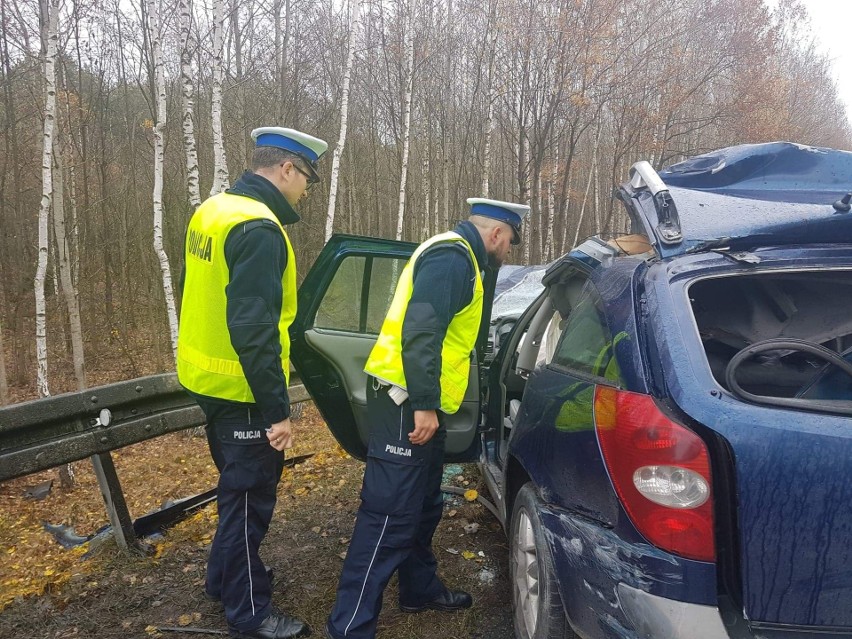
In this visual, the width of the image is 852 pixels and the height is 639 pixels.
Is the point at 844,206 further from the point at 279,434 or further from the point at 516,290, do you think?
the point at 516,290

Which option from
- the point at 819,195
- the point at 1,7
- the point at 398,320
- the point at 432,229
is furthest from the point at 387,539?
Answer: the point at 432,229

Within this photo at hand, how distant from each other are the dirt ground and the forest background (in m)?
5.06

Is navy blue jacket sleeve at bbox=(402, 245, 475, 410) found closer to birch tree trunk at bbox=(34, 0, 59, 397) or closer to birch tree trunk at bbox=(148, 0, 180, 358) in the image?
birch tree trunk at bbox=(148, 0, 180, 358)

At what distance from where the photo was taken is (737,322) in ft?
6.97

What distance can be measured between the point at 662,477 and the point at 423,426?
3.43ft

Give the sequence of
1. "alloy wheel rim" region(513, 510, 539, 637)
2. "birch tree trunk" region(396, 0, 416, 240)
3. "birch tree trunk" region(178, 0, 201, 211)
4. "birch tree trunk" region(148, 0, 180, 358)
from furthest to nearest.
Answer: "birch tree trunk" region(396, 0, 416, 240)
"birch tree trunk" region(148, 0, 180, 358)
"birch tree trunk" region(178, 0, 201, 211)
"alloy wheel rim" region(513, 510, 539, 637)

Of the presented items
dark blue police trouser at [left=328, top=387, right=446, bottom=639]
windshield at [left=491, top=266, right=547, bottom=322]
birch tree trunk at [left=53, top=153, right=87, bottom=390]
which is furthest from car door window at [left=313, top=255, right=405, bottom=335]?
birch tree trunk at [left=53, top=153, right=87, bottom=390]

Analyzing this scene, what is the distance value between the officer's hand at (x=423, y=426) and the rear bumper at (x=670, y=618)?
1.00 m

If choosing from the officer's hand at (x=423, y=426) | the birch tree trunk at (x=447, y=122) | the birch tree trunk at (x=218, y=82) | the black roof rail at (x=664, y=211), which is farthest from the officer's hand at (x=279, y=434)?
the birch tree trunk at (x=447, y=122)

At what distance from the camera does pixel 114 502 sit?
3062mm

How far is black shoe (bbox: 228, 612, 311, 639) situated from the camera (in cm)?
243

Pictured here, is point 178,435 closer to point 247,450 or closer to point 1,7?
point 247,450

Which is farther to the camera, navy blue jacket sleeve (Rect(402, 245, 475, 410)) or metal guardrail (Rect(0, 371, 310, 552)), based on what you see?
metal guardrail (Rect(0, 371, 310, 552))

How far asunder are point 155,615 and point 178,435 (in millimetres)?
6742
